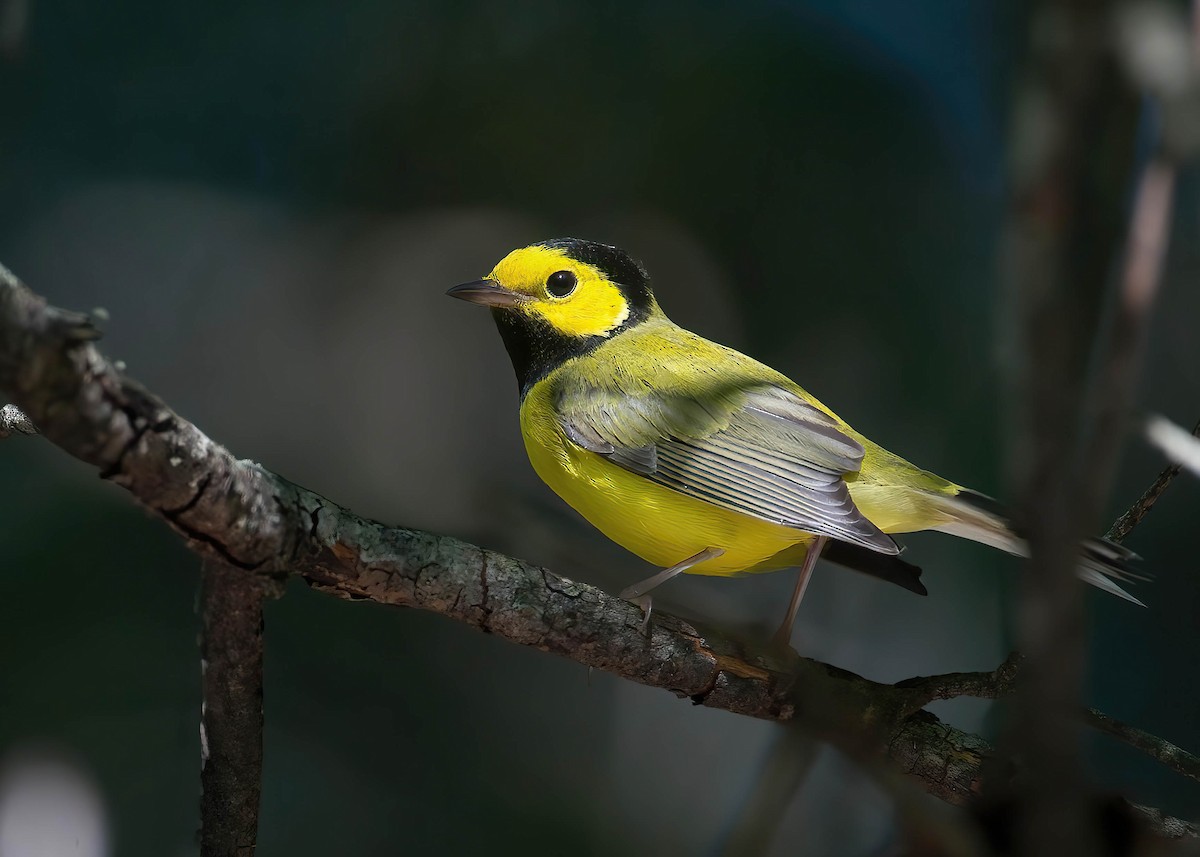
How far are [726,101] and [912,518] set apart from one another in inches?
90.5

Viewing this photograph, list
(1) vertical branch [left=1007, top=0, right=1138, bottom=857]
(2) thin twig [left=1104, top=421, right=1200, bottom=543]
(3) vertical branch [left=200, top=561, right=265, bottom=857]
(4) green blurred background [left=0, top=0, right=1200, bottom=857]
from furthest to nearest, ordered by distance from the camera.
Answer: (4) green blurred background [left=0, top=0, right=1200, bottom=857] → (2) thin twig [left=1104, top=421, right=1200, bottom=543] → (3) vertical branch [left=200, top=561, right=265, bottom=857] → (1) vertical branch [left=1007, top=0, right=1138, bottom=857]

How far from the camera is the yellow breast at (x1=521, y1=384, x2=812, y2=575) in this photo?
102 inches

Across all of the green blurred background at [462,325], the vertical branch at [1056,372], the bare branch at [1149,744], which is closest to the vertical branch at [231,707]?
the vertical branch at [1056,372]

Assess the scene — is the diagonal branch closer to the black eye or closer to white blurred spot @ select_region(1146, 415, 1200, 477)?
white blurred spot @ select_region(1146, 415, 1200, 477)

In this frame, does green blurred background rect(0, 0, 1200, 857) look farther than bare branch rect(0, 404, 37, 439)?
Yes

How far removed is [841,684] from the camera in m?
2.42

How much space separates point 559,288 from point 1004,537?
4.61 feet

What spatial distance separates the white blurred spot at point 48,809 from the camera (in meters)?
2.93

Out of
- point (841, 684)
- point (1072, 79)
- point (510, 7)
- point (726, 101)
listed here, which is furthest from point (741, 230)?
point (1072, 79)

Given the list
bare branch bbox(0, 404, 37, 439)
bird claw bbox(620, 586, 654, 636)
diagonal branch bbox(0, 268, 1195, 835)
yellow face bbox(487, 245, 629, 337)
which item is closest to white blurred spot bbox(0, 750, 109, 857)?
bare branch bbox(0, 404, 37, 439)

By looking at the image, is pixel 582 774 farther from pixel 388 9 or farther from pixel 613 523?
pixel 388 9

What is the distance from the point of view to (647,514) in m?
2.61

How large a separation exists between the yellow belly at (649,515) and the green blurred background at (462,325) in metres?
0.91

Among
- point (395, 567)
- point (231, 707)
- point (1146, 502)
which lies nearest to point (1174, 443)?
point (1146, 502)
